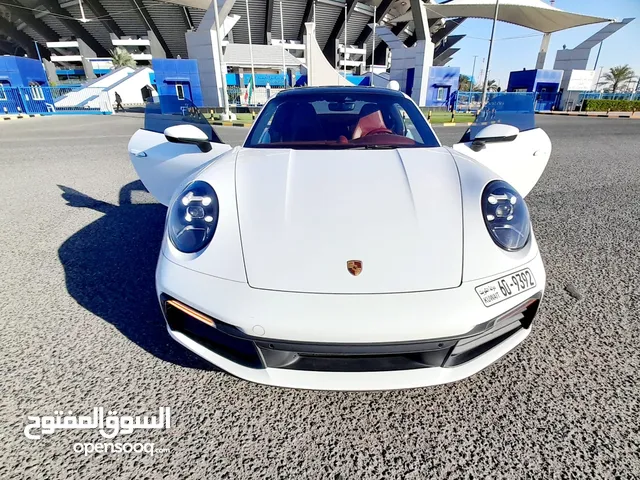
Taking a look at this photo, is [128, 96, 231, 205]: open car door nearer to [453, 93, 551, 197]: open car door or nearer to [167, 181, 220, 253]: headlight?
[167, 181, 220, 253]: headlight

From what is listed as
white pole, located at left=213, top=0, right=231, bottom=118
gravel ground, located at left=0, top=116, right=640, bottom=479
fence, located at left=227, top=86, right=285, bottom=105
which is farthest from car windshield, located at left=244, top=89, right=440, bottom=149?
fence, located at left=227, top=86, right=285, bottom=105

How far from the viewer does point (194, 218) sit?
1.47 meters

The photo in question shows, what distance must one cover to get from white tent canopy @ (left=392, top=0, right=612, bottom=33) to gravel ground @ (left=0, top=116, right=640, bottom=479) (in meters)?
43.3

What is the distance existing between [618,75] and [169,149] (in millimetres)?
62229

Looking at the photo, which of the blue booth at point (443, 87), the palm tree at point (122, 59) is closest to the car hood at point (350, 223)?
the blue booth at point (443, 87)

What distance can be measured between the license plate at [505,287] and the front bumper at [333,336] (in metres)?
0.03

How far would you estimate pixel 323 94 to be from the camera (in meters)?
2.57

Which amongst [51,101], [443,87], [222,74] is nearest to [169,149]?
[222,74]

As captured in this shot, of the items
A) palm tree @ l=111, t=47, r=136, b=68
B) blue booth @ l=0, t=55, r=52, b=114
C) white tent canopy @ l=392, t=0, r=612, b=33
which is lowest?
blue booth @ l=0, t=55, r=52, b=114

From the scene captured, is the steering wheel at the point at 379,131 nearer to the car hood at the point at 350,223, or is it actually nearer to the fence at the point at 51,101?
the car hood at the point at 350,223

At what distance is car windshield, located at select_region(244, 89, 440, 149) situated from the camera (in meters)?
2.09

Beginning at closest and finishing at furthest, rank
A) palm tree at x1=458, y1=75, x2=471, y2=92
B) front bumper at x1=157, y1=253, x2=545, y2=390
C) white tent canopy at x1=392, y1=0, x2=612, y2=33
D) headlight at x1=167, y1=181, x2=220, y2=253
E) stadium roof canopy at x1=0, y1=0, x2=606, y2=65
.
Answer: front bumper at x1=157, y1=253, x2=545, y2=390
headlight at x1=167, y1=181, x2=220, y2=253
white tent canopy at x1=392, y1=0, x2=612, y2=33
stadium roof canopy at x1=0, y1=0, x2=606, y2=65
palm tree at x1=458, y1=75, x2=471, y2=92

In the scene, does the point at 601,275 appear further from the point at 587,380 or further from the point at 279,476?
the point at 279,476

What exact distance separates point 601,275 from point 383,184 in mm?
1963
